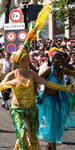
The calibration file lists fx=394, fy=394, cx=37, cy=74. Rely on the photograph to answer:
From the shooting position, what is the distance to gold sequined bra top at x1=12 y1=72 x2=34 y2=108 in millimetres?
5391

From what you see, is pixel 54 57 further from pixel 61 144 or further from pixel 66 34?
pixel 66 34

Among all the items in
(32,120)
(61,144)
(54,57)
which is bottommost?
(61,144)

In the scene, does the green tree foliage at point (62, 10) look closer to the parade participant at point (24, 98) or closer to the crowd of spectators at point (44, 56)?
the crowd of spectators at point (44, 56)

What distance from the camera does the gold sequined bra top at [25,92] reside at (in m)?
5.39

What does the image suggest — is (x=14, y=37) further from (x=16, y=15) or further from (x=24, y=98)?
(x=24, y=98)

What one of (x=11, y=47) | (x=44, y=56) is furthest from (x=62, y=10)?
(x=44, y=56)

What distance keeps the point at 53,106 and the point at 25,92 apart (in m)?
0.98

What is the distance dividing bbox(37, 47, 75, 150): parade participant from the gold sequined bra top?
709 mm

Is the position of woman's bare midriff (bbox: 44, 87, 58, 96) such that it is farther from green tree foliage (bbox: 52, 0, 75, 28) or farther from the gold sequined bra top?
green tree foliage (bbox: 52, 0, 75, 28)

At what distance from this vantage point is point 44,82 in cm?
545

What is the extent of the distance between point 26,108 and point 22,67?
571 millimetres

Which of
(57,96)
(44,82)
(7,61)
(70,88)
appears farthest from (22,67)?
(7,61)

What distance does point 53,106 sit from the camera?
6.25m

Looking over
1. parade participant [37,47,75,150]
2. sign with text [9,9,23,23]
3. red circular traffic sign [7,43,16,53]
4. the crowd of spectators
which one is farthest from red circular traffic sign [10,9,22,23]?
parade participant [37,47,75,150]
